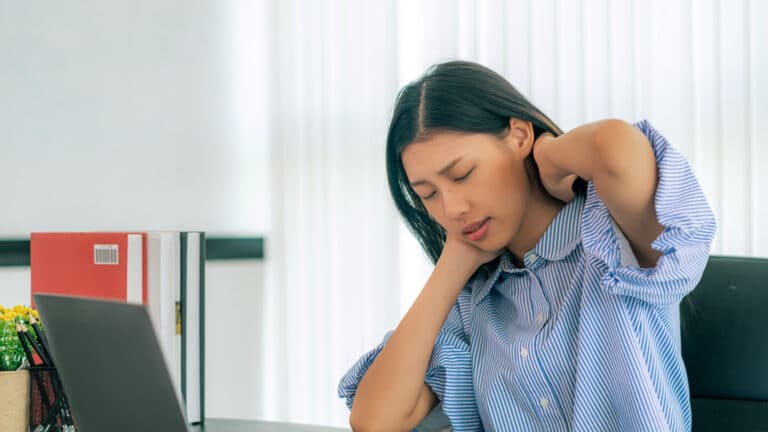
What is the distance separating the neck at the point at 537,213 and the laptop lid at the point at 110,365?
0.61 meters

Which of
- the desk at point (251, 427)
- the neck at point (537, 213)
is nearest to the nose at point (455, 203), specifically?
the neck at point (537, 213)

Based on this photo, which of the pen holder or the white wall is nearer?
the pen holder

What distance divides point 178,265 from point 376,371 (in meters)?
0.37

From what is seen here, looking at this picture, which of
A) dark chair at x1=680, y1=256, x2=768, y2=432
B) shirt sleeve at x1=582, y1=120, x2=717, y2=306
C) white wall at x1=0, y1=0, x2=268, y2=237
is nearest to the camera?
shirt sleeve at x1=582, y1=120, x2=717, y2=306

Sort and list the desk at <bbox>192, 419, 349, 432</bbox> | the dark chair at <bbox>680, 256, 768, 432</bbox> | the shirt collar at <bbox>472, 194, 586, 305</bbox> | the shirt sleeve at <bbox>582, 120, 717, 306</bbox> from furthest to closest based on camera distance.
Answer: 1. the desk at <bbox>192, 419, 349, 432</bbox>
2. the shirt collar at <bbox>472, 194, 586, 305</bbox>
3. the dark chair at <bbox>680, 256, 768, 432</bbox>
4. the shirt sleeve at <bbox>582, 120, 717, 306</bbox>

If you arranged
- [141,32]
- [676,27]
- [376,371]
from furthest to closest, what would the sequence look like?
1. [141,32]
2. [676,27]
3. [376,371]

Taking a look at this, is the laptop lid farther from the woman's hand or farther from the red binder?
the woman's hand

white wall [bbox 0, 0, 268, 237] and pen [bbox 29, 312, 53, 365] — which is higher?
white wall [bbox 0, 0, 268, 237]

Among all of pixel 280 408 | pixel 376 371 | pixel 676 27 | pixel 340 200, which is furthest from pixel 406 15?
pixel 376 371

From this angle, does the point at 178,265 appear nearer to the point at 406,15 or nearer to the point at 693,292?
Answer: the point at 693,292

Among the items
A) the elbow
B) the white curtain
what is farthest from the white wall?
the elbow

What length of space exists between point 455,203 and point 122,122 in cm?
163

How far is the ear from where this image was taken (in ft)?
3.92

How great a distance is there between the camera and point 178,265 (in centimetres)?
136
